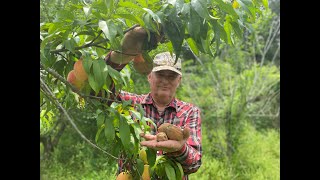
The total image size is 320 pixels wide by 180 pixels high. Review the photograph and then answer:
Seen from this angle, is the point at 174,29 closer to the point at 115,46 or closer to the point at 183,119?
the point at 115,46

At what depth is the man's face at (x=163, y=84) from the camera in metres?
1.79

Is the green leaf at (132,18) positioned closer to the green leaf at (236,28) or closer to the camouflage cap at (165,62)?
the camouflage cap at (165,62)

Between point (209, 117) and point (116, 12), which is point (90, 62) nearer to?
point (116, 12)

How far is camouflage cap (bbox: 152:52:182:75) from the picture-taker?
1753 millimetres

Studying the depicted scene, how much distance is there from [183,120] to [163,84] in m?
0.13

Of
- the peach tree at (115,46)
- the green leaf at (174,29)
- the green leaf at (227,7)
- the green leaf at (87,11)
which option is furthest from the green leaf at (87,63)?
the green leaf at (227,7)

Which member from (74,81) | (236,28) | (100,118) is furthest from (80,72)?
(236,28)

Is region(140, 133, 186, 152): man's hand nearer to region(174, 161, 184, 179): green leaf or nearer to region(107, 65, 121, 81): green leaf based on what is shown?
region(174, 161, 184, 179): green leaf

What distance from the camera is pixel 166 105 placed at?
5.98ft

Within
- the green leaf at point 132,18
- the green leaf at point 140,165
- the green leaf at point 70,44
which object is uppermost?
the green leaf at point 132,18

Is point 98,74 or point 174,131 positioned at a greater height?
point 98,74

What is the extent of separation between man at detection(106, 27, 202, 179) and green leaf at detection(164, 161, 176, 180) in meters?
0.03

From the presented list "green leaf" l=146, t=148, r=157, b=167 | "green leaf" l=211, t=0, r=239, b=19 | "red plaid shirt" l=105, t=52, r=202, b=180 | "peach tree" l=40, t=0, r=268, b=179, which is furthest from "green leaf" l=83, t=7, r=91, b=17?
"green leaf" l=146, t=148, r=157, b=167
